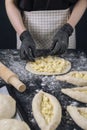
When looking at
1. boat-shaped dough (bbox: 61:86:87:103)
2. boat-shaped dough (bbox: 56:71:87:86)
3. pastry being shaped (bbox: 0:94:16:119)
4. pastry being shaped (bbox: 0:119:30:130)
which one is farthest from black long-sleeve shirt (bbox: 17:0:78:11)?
pastry being shaped (bbox: 0:119:30:130)

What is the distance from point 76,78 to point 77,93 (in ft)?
0.50

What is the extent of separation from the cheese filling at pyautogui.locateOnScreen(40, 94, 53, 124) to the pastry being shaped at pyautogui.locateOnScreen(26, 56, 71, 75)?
0.30 meters

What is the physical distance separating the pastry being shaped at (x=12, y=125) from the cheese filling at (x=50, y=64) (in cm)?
58

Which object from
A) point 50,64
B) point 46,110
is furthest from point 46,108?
point 50,64

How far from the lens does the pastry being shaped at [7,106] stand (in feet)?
4.33

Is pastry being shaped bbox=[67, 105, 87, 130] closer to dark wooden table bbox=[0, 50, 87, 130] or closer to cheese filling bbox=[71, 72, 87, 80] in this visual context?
dark wooden table bbox=[0, 50, 87, 130]

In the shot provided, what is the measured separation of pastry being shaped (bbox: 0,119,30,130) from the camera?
1.20 meters

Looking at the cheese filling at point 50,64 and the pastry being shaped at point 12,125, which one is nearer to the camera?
the pastry being shaped at point 12,125

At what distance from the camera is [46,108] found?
1.40 meters

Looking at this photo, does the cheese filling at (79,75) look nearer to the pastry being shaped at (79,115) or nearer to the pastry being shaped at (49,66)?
the pastry being shaped at (49,66)

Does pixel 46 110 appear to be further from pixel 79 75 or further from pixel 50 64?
pixel 50 64

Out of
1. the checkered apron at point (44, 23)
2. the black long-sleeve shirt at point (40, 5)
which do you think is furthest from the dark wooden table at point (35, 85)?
the black long-sleeve shirt at point (40, 5)

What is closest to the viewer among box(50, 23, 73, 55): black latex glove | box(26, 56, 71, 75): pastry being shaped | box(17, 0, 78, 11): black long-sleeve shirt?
box(26, 56, 71, 75): pastry being shaped

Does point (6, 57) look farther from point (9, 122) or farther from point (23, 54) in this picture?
point (9, 122)
